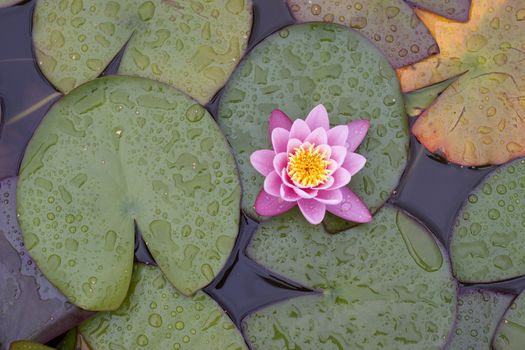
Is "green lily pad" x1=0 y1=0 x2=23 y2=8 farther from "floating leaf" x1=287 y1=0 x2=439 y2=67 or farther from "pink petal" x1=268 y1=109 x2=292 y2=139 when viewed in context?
"floating leaf" x1=287 y1=0 x2=439 y2=67

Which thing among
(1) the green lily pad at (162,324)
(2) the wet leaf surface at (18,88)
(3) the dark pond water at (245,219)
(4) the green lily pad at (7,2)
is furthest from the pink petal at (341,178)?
(4) the green lily pad at (7,2)

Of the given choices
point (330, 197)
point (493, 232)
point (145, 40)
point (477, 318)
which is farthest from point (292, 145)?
point (477, 318)

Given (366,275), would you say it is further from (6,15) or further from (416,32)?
(6,15)

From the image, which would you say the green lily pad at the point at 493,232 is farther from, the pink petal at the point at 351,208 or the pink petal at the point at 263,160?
the pink petal at the point at 263,160

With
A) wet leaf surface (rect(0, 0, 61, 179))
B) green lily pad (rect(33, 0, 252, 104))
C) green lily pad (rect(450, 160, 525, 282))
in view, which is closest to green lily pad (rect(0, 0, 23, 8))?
wet leaf surface (rect(0, 0, 61, 179))

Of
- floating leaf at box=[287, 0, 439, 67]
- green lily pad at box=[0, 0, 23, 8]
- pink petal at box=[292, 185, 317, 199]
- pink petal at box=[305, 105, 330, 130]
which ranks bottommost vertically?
pink petal at box=[292, 185, 317, 199]

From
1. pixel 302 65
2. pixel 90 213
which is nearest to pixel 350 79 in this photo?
pixel 302 65

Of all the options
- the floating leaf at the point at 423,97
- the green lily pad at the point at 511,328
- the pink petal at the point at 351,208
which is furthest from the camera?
the floating leaf at the point at 423,97
